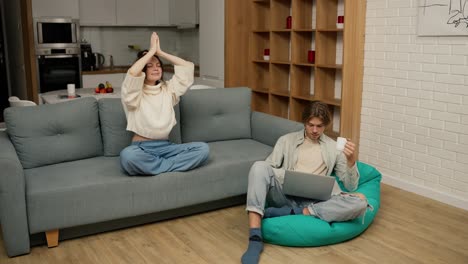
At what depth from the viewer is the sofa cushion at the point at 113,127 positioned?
12.1 feet

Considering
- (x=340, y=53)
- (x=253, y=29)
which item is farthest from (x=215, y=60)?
(x=340, y=53)

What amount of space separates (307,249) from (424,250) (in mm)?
725

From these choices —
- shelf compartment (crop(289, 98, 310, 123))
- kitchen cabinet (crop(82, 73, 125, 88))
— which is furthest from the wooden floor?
kitchen cabinet (crop(82, 73, 125, 88))

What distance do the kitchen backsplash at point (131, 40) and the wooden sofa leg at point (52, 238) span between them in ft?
16.0

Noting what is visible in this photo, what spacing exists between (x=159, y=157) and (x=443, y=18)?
2372mm

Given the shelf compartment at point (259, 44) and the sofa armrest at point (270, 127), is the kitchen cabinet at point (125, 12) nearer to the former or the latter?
the shelf compartment at point (259, 44)

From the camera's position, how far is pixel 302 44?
17.0ft

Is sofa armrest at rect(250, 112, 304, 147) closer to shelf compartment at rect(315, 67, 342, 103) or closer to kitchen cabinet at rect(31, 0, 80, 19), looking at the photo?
shelf compartment at rect(315, 67, 342, 103)

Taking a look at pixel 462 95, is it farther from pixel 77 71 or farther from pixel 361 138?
pixel 77 71

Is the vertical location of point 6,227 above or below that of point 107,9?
below

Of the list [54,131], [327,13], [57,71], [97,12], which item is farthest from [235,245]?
[97,12]

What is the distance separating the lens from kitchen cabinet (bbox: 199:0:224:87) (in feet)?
19.4

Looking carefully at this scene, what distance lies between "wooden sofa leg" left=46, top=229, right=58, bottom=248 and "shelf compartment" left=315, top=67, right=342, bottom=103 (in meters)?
2.81

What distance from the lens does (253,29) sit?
18.8 ft
